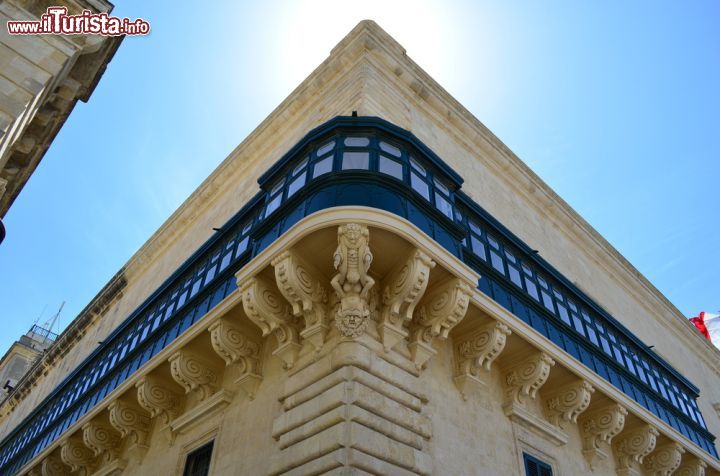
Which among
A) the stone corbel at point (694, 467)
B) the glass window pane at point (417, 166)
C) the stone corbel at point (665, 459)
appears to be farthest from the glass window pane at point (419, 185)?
the stone corbel at point (694, 467)

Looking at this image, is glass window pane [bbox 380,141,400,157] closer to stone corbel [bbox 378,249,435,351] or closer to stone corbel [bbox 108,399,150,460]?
stone corbel [bbox 378,249,435,351]

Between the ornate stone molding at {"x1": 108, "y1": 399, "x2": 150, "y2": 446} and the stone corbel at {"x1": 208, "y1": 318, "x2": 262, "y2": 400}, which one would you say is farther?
the ornate stone molding at {"x1": 108, "y1": 399, "x2": 150, "y2": 446}

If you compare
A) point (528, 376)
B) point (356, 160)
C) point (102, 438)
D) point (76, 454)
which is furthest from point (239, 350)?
point (76, 454)

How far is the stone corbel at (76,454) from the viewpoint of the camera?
1491 centimetres

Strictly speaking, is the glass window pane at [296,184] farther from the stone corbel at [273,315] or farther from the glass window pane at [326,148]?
the stone corbel at [273,315]

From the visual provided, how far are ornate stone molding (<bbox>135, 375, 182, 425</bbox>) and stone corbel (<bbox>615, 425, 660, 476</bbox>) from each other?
1153 cm

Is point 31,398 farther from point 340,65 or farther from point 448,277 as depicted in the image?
point 448,277

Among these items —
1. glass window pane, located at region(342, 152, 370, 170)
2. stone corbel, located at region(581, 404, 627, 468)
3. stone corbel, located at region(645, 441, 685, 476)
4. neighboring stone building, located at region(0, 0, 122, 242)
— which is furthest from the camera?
stone corbel, located at region(645, 441, 685, 476)

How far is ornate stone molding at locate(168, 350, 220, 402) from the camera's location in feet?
37.9

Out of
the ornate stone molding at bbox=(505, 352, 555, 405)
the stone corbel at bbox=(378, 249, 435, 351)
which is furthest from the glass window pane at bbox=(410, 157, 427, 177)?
the ornate stone molding at bbox=(505, 352, 555, 405)

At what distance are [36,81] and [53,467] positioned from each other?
11495mm

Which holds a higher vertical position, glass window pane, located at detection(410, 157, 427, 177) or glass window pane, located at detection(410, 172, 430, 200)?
glass window pane, located at detection(410, 157, 427, 177)

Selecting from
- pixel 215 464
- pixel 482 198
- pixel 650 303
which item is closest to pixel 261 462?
pixel 215 464

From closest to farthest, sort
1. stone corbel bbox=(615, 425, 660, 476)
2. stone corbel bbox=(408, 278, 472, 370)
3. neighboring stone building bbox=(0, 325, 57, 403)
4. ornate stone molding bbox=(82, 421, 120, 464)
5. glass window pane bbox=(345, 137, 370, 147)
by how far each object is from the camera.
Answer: stone corbel bbox=(408, 278, 472, 370) < glass window pane bbox=(345, 137, 370, 147) < stone corbel bbox=(615, 425, 660, 476) < ornate stone molding bbox=(82, 421, 120, 464) < neighboring stone building bbox=(0, 325, 57, 403)
